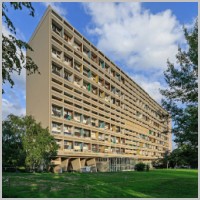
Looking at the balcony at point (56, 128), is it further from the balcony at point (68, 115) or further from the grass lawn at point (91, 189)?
the grass lawn at point (91, 189)

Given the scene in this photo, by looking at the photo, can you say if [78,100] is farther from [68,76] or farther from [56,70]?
[56,70]

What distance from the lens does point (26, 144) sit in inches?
1649

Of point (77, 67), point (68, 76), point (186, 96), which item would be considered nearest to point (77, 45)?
point (77, 67)

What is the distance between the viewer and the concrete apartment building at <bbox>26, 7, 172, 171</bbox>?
55562mm

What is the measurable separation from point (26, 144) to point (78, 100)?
2401 centimetres

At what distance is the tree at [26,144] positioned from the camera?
41938 mm

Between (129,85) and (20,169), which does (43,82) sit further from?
(129,85)

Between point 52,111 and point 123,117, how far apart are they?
128ft

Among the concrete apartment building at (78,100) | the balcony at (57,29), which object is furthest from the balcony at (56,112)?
the balcony at (57,29)

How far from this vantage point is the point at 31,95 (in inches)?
2327

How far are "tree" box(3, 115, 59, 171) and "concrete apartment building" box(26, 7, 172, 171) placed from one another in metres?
9.08

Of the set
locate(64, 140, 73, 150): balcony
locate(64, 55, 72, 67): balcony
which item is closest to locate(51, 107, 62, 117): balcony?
locate(64, 140, 73, 150): balcony

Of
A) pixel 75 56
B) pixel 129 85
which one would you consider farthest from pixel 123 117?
pixel 75 56

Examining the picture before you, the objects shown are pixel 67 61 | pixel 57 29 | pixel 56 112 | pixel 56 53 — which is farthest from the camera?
pixel 67 61
